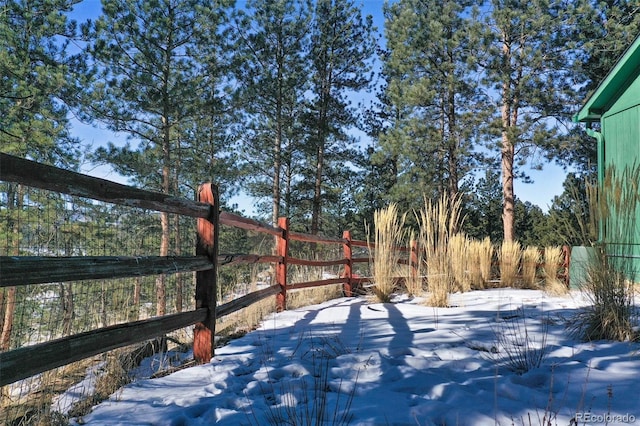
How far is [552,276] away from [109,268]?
757 centimetres

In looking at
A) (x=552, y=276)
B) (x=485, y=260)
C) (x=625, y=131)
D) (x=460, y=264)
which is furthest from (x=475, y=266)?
(x=625, y=131)

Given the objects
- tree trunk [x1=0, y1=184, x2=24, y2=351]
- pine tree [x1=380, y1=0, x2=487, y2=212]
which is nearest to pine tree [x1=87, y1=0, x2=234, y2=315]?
tree trunk [x1=0, y1=184, x2=24, y2=351]

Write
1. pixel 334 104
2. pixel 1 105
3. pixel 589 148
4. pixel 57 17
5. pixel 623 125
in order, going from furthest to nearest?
pixel 334 104 → pixel 589 148 → pixel 57 17 → pixel 1 105 → pixel 623 125

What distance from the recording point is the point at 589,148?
1464cm

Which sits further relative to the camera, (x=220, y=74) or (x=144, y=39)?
(x=220, y=74)

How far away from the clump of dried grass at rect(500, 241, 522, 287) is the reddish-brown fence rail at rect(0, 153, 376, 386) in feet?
18.4

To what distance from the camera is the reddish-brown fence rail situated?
1688 mm

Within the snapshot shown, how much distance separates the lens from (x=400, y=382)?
7.72 ft

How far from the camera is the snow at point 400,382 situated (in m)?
1.88

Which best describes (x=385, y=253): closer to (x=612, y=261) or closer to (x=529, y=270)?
(x=612, y=261)

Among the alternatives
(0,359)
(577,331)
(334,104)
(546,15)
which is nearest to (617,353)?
(577,331)

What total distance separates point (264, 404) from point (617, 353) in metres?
2.20

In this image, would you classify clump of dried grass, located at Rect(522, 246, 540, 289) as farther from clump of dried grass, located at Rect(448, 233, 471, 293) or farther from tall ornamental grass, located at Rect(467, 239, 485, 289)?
clump of dried grass, located at Rect(448, 233, 471, 293)

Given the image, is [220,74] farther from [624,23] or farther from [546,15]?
[624,23]
